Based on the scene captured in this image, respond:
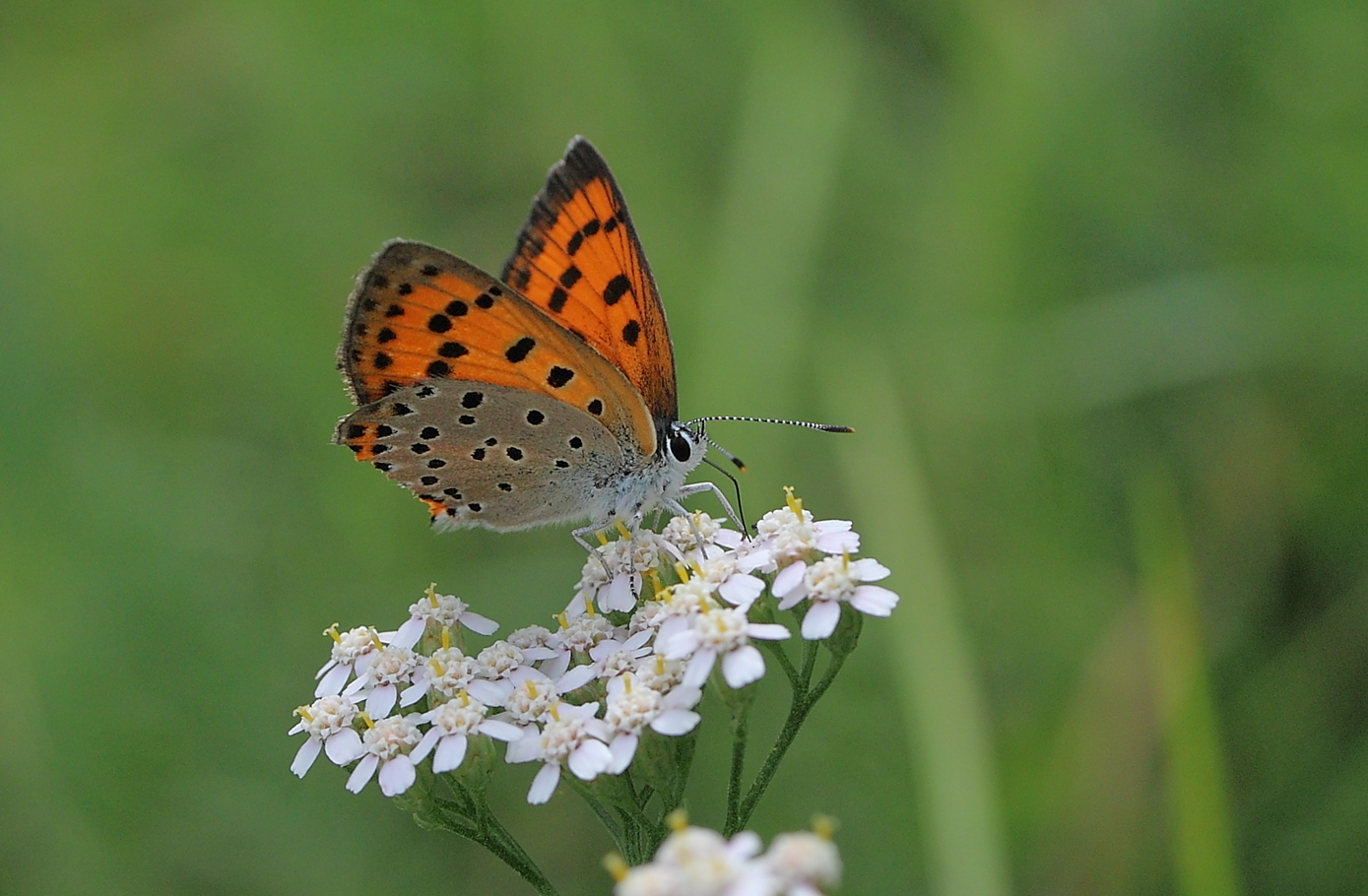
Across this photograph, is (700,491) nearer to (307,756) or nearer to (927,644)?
(927,644)

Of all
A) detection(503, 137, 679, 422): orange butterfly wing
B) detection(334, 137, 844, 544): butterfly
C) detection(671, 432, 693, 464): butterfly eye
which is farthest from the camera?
detection(671, 432, 693, 464): butterfly eye

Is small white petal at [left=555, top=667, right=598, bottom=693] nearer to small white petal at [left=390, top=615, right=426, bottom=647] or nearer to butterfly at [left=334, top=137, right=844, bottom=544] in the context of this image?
small white petal at [left=390, top=615, right=426, bottom=647]

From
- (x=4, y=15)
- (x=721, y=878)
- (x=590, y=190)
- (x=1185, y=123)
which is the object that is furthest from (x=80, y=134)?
(x=721, y=878)

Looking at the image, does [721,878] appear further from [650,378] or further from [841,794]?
[841,794]

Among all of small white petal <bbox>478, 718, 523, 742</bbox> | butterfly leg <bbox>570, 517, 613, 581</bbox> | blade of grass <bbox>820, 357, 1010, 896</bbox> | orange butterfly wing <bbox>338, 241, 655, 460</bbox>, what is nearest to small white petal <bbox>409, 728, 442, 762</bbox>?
small white petal <bbox>478, 718, 523, 742</bbox>

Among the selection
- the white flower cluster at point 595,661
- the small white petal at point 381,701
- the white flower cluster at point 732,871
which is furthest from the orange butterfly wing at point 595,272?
the white flower cluster at point 732,871

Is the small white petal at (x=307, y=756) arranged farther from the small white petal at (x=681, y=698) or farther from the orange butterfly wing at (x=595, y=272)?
the orange butterfly wing at (x=595, y=272)

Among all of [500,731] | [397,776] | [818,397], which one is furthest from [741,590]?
[818,397]
